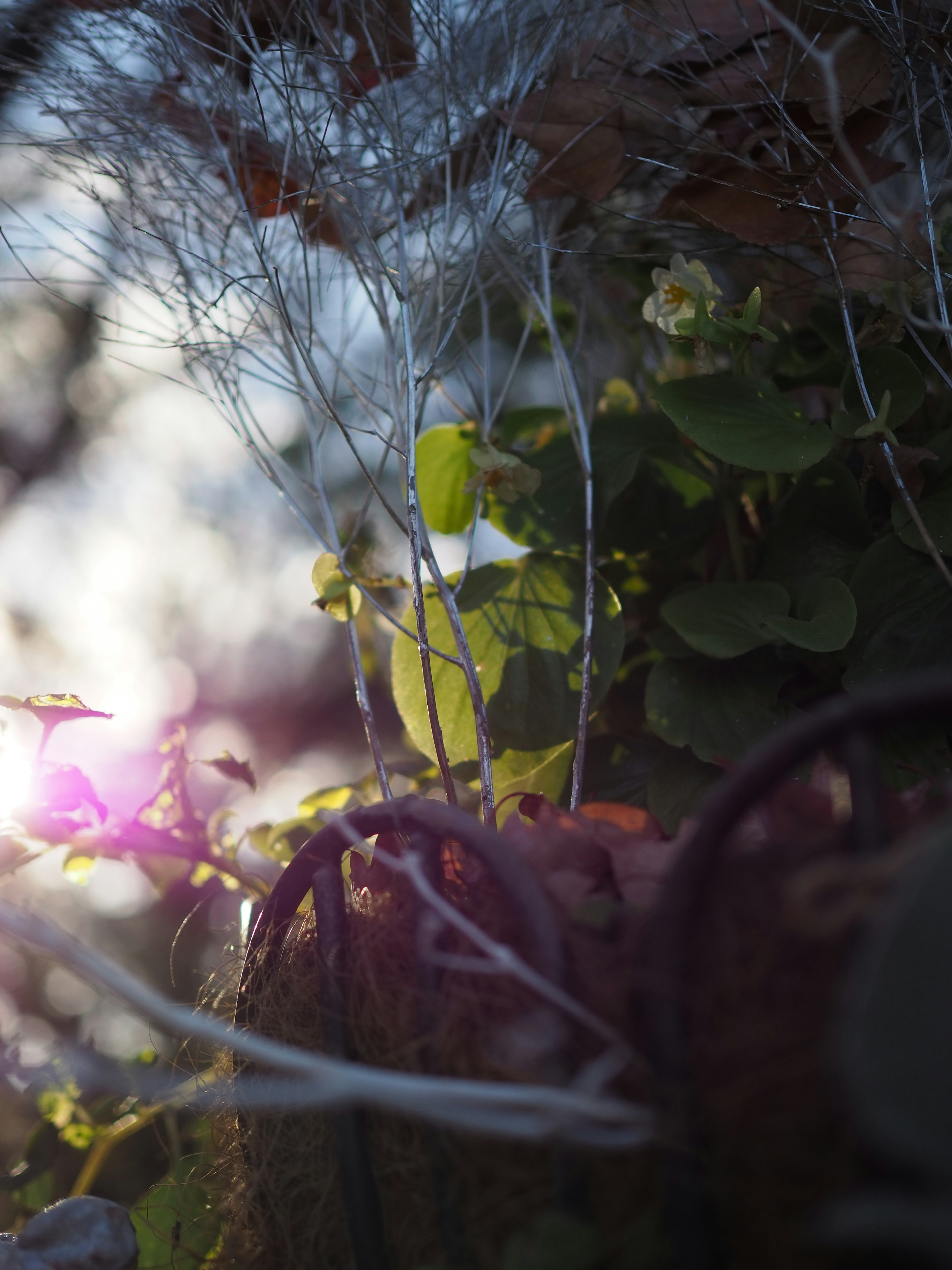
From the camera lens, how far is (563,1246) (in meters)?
0.20

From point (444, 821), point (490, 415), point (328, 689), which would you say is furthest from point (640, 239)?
point (328, 689)

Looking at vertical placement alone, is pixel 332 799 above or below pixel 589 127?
below

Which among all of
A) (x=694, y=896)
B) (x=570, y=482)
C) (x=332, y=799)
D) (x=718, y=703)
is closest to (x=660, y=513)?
(x=570, y=482)

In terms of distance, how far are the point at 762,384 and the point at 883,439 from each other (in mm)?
81

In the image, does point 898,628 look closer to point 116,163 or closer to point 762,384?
point 762,384

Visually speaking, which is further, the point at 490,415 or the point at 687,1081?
the point at 490,415

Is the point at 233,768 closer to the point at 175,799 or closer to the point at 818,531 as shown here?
the point at 175,799

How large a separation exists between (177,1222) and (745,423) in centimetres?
47

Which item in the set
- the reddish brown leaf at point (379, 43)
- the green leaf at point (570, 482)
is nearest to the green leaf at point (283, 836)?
the green leaf at point (570, 482)

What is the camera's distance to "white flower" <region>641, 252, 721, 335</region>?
47cm

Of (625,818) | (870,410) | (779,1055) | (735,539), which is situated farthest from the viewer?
(735,539)

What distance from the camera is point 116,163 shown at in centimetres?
50

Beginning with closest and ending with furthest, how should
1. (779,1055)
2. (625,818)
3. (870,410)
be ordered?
(779,1055), (625,818), (870,410)

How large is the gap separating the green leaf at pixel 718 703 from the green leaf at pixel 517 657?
0.10 feet
